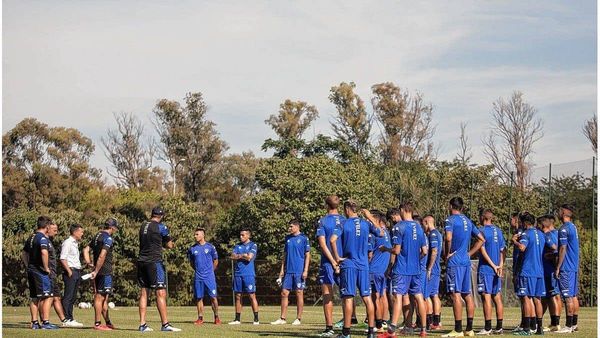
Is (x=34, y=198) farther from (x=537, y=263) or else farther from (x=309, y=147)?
(x=537, y=263)

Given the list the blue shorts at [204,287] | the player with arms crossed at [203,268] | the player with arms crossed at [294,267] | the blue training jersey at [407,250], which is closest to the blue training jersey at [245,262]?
the player with arms crossed at [203,268]

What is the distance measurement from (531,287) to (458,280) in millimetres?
1582

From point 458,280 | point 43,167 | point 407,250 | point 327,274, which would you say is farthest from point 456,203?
point 43,167

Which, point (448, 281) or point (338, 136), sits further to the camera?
point (338, 136)

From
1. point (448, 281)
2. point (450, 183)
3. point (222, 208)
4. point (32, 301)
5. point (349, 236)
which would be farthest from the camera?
point (222, 208)

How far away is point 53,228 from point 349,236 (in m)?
7.07

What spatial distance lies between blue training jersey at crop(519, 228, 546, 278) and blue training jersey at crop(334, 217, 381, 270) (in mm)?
3595

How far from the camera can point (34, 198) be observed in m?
55.0

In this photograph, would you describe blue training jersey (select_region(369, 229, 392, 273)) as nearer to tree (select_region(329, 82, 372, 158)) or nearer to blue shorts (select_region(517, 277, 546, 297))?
blue shorts (select_region(517, 277, 546, 297))

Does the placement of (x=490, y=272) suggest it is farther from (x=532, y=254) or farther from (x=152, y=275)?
(x=152, y=275)

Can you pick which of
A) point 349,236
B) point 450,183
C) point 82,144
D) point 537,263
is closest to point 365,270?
point 349,236

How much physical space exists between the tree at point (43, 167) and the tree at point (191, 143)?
506cm

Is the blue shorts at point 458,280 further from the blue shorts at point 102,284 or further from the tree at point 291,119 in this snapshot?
the tree at point 291,119

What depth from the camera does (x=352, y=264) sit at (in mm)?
15227
